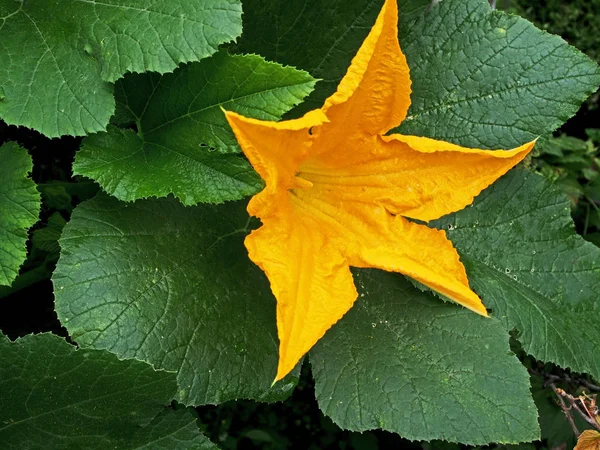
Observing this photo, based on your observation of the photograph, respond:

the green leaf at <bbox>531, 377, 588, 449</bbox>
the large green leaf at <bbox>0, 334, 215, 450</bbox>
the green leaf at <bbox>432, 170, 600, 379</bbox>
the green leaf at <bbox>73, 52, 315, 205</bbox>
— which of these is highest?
the green leaf at <bbox>73, 52, 315, 205</bbox>

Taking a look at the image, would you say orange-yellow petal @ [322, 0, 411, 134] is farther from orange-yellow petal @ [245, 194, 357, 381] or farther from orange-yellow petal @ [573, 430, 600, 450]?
orange-yellow petal @ [573, 430, 600, 450]

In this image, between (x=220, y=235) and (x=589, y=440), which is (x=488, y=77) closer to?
(x=220, y=235)

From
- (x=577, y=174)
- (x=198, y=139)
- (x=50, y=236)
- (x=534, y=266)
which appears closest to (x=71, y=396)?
(x=50, y=236)

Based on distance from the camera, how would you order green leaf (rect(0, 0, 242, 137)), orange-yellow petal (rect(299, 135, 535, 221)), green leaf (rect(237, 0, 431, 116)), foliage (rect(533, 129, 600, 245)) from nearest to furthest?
green leaf (rect(0, 0, 242, 137)), orange-yellow petal (rect(299, 135, 535, 221)), green leaf (rect(237, 0, 431, 116)), foliage (rect(533, 129, 600, 245))

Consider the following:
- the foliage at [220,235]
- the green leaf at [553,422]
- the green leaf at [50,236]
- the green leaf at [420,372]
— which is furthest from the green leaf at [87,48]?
the green leaf at [553,422]

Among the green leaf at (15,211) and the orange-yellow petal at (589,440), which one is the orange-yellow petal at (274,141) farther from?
the orange-yellow petal at (589,440)

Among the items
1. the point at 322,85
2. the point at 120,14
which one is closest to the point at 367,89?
the point at 322,85

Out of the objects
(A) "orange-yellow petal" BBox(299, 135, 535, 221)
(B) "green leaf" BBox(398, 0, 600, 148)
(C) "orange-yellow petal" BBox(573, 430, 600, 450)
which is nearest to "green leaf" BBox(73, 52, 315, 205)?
(A) "orange-yellow petal" BBox(299, 135, 535, 221)
